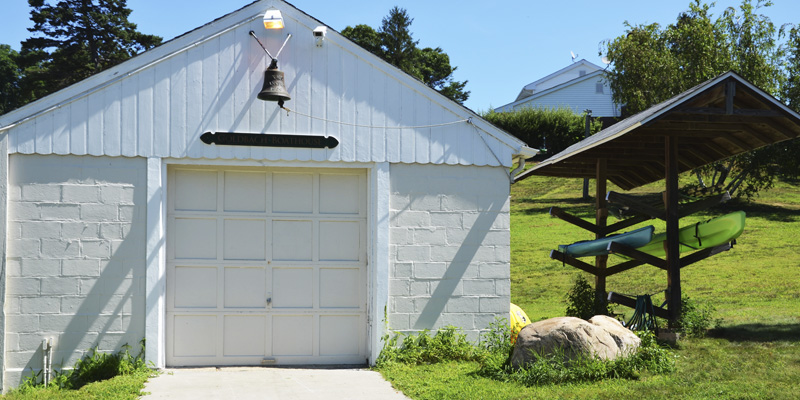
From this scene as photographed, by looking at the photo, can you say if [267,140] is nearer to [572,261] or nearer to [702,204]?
[572,261]

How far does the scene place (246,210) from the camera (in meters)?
9.46

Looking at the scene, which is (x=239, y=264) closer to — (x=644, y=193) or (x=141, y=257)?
(x=141, y=257)

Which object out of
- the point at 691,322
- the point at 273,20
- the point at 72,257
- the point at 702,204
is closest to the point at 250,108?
the point at 273,20

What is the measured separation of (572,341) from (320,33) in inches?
178

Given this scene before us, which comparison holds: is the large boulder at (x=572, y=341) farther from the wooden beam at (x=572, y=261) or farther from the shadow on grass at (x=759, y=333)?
the wooden beam at (x=572, y=261)

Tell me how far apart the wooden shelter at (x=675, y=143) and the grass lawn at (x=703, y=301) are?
4.44 ft

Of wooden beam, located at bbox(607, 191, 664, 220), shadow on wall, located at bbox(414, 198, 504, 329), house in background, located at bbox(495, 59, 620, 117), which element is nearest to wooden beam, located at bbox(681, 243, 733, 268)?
wooden beam, located at bbox(607, 191, 664, 220)

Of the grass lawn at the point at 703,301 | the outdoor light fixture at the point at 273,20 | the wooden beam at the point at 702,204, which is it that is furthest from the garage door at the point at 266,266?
the wooden beam at the point at 702,204

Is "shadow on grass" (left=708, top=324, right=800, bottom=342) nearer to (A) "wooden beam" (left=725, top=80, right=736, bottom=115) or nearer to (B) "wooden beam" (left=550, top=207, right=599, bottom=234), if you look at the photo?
(B) "wooden beam" (left=550, top=207, right=599, bottom=234)

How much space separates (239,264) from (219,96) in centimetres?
201

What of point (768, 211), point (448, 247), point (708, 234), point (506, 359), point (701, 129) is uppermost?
point (701, 129)

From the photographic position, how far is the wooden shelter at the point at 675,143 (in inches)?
370

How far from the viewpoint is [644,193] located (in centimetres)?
2752

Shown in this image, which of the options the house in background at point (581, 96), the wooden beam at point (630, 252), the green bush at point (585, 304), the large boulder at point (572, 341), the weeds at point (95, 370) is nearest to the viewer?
the large boulder at point (572, 341)
